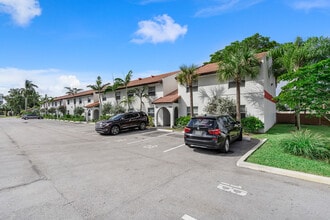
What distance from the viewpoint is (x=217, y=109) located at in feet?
46.8

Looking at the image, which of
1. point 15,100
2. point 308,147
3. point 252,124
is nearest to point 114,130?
point 252,124

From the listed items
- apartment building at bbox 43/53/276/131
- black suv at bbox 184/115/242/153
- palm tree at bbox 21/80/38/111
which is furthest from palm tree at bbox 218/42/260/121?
palm tree at bbox 21/80/38/111

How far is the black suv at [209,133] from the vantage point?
7312 millimetres

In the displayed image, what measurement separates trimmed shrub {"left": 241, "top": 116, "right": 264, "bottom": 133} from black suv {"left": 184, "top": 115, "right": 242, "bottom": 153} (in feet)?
18.0

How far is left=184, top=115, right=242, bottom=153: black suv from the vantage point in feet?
24.0

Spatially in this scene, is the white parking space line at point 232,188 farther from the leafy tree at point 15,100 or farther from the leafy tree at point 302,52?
the leafy tree at point 15,100

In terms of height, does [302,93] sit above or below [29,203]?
above

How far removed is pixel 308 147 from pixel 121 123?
12.8 metres

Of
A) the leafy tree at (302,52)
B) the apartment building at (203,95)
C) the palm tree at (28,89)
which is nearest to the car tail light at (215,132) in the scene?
the leafy tree at (302,52)

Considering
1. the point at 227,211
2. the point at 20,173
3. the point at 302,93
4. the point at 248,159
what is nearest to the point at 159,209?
the point at 227,211

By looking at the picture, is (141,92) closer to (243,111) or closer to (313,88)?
(243,111)

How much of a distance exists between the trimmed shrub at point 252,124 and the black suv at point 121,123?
9.44 metres

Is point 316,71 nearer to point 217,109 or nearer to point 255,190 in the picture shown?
point 255,190

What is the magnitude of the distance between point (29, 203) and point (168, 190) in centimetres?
327
